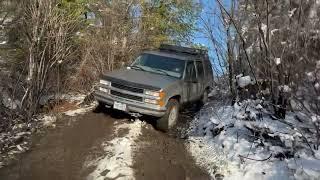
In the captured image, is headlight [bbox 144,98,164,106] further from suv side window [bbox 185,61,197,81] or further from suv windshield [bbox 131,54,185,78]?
suv side window [bbox 185,61,197,81]

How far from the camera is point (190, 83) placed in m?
11.7

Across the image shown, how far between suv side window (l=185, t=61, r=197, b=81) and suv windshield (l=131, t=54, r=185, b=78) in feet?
0.74

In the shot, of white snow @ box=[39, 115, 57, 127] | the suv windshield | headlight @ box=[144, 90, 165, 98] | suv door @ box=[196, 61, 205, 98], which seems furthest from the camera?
suv door @ box=[196, 61, 205, 98]

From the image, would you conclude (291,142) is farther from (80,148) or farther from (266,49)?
(80,148)

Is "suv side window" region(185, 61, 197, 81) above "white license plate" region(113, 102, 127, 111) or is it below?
above

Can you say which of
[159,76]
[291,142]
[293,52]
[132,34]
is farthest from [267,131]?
[132,34]

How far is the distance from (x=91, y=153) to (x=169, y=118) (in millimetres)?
2765

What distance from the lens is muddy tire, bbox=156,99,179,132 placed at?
405 inches

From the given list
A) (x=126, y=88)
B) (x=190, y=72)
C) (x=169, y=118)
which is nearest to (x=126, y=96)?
(x=126, y=88)

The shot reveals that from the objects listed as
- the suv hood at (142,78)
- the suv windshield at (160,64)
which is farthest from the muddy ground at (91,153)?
the suv windshield at (160,64)

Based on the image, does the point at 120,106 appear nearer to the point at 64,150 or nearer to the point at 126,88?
the point at 126,88

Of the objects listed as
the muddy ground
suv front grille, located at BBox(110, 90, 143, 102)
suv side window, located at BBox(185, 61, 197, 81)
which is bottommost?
the muddy ground

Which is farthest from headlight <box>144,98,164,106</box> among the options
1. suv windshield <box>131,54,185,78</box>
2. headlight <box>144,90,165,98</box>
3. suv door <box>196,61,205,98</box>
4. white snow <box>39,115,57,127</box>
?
suv door <box>196,61,205,98</box>

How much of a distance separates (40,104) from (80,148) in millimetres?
3832
